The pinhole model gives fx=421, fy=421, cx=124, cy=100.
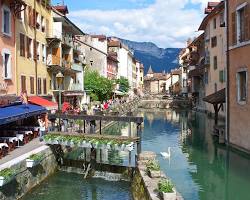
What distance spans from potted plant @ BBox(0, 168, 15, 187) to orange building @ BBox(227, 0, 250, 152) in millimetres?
15911

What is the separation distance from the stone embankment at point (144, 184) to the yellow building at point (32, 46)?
1382 cm

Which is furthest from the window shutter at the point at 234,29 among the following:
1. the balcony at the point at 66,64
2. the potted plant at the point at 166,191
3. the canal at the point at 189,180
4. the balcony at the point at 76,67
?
the balcony at the point at 76,67

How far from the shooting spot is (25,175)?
2058cm

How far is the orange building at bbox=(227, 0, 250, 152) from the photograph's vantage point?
27.8 metres

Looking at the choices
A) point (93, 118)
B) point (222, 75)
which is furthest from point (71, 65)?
point (93, 118)

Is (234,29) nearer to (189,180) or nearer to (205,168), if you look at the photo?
(205,168)

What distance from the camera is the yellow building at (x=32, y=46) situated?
106ft

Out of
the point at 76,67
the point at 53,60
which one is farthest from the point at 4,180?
the point at 76,67

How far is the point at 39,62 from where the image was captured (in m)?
38.0

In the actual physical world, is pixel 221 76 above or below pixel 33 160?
above

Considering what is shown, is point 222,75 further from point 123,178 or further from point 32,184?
point 32,184

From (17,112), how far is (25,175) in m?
6.21

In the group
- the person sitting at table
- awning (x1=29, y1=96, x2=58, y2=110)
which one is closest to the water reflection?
the person sitting at table

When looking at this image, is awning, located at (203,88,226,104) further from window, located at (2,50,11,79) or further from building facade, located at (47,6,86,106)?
window, located at (2,50,11,79)
